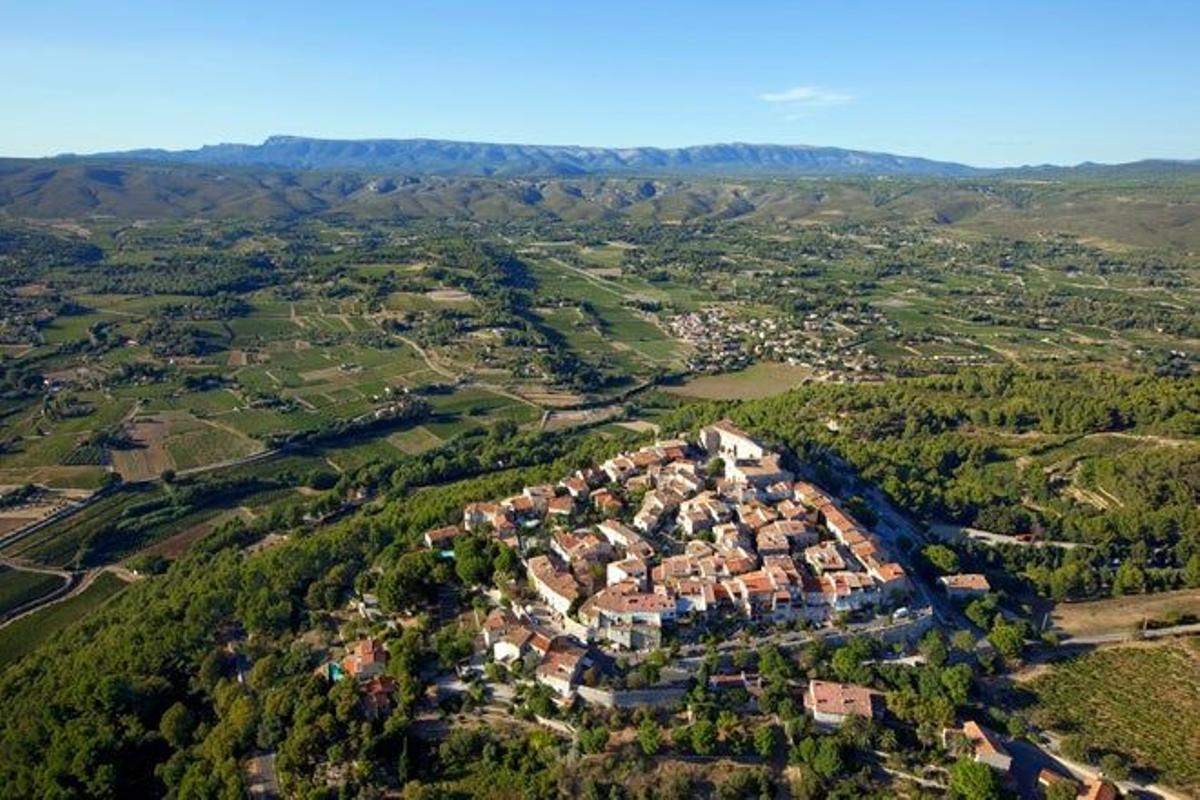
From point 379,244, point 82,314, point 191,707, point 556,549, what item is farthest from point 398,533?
point 379,244

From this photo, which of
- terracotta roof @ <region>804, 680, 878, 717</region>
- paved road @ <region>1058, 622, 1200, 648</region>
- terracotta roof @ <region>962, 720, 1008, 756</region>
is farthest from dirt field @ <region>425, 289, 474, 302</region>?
terracotta roof @ <region>962, 720, 1008, 756</region>

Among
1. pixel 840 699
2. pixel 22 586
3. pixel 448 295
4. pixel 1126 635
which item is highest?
pixel 448 295

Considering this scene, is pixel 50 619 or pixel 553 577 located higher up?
pixel 553 577

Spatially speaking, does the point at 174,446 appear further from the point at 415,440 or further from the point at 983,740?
the point at 983,740

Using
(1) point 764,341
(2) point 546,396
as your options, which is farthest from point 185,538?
(1) point 764,341

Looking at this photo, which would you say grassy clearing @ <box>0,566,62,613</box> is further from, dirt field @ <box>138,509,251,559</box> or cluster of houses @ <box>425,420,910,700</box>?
cluster of houses @ <box>425,420,910,700</box>

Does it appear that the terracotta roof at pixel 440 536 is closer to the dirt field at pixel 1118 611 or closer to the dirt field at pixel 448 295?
the dirt field at pixel 1118 611

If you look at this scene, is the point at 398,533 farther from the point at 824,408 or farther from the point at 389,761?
the point at 824,408

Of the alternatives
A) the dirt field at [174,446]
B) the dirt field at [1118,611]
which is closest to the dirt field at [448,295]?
the dirt field at [174,446]
